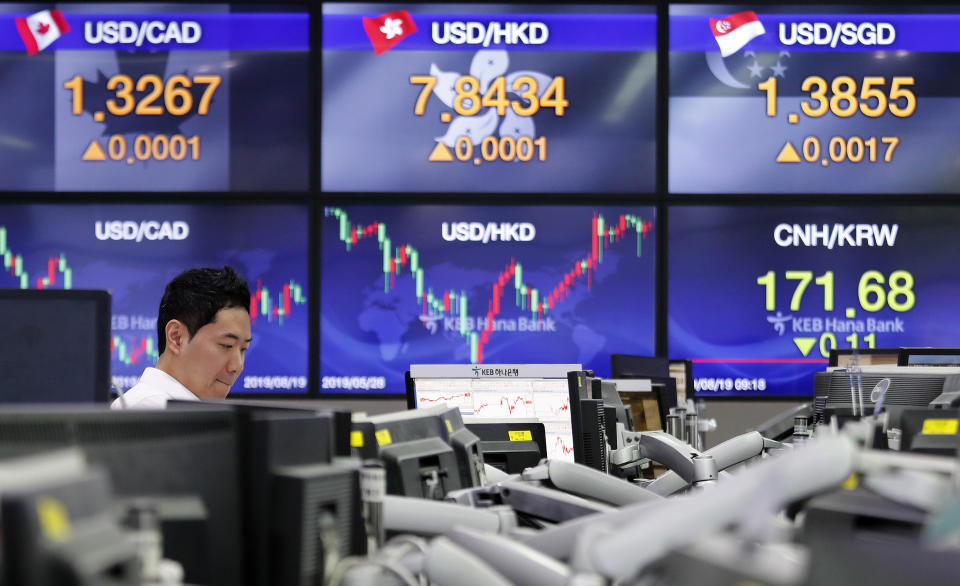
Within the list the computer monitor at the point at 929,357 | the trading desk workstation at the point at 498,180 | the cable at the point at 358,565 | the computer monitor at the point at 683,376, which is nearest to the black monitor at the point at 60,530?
the cable at the point at 358,565

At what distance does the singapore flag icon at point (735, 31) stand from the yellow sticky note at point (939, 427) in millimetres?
4274

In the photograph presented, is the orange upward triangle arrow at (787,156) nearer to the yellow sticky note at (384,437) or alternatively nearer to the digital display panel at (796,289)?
the digital display panel at (796,289)

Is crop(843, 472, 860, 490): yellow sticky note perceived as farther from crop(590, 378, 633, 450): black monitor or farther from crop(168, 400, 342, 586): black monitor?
crop(590, 378, 633, 450): black monitor

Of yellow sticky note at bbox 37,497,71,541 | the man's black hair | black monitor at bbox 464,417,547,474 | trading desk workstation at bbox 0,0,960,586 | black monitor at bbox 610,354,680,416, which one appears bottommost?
black monitor at bbox 464,417,547,474

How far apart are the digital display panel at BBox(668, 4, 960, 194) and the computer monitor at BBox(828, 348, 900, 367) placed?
126 centimetres

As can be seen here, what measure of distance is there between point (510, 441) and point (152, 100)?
3.28 metres

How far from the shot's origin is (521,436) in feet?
10.3

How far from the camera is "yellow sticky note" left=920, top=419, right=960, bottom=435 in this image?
1.44 meters

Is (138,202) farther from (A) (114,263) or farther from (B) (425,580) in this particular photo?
(B) (425,580)

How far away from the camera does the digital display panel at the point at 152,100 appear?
5.43m

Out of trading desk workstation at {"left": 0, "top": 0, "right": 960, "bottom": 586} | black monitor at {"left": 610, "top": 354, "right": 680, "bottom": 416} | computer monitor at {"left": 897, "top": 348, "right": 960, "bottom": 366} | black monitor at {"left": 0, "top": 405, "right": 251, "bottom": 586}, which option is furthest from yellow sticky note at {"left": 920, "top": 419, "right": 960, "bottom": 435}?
trading desk workstation at {"left": 0, "top": 0, "right": 960, "bottom": 586}

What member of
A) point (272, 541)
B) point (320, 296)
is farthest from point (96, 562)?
point (320, 296)

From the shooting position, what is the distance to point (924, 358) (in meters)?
3.88

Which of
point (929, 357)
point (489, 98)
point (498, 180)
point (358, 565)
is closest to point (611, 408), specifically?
point (929, 357)
